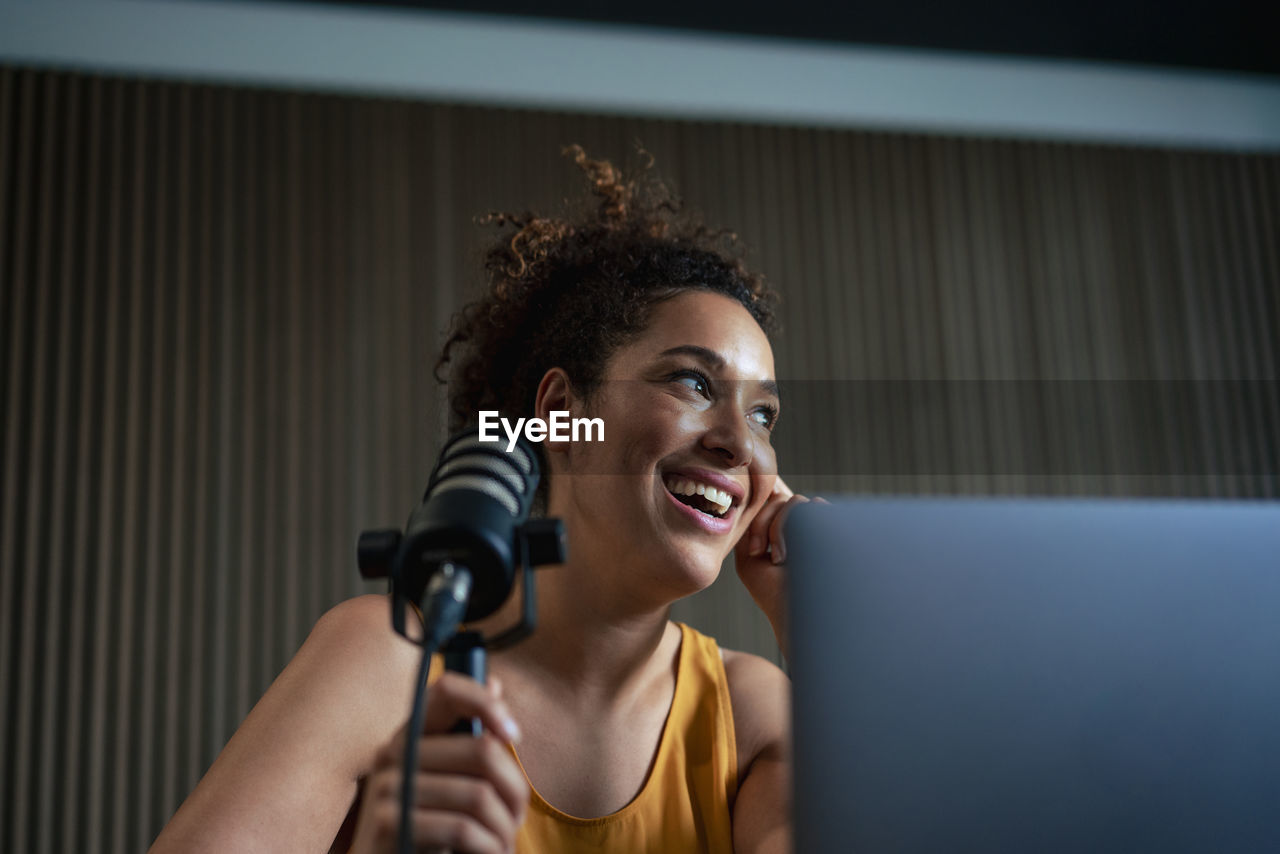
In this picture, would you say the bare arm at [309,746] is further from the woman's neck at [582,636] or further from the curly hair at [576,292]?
the curly hair at [576,292]

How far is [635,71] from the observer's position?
3182 mm

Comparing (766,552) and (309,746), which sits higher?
(766,552)

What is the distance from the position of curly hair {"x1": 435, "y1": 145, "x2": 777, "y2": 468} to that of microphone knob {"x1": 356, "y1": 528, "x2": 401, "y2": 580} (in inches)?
28.1

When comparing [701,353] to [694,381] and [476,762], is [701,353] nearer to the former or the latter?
[694,381]

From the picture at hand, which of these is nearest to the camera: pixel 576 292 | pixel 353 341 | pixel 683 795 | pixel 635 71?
pixel 683 795

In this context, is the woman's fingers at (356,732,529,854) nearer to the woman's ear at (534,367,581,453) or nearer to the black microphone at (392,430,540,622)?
the black microphone at (392,430,540,622)

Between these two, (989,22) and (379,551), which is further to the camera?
(989,22)

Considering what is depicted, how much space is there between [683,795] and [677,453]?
1.32 feet

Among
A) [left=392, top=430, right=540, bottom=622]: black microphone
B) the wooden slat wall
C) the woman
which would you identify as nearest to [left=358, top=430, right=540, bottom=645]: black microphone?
[left=392, top=430, right=540, bottom=622]: black microphone

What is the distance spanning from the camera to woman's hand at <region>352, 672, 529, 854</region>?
0.59 meters

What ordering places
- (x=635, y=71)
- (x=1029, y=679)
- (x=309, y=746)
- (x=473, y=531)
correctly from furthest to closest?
1. (x=635, y=71)
2. (x=309, y=746)
3. (x=473, y=531)
4. (x=1029, y=679)

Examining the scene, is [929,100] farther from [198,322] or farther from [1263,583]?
[1263,583]

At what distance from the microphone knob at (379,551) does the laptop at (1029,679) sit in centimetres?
27

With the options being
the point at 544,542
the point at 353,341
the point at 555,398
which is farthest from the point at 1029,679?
the point at 353,341
